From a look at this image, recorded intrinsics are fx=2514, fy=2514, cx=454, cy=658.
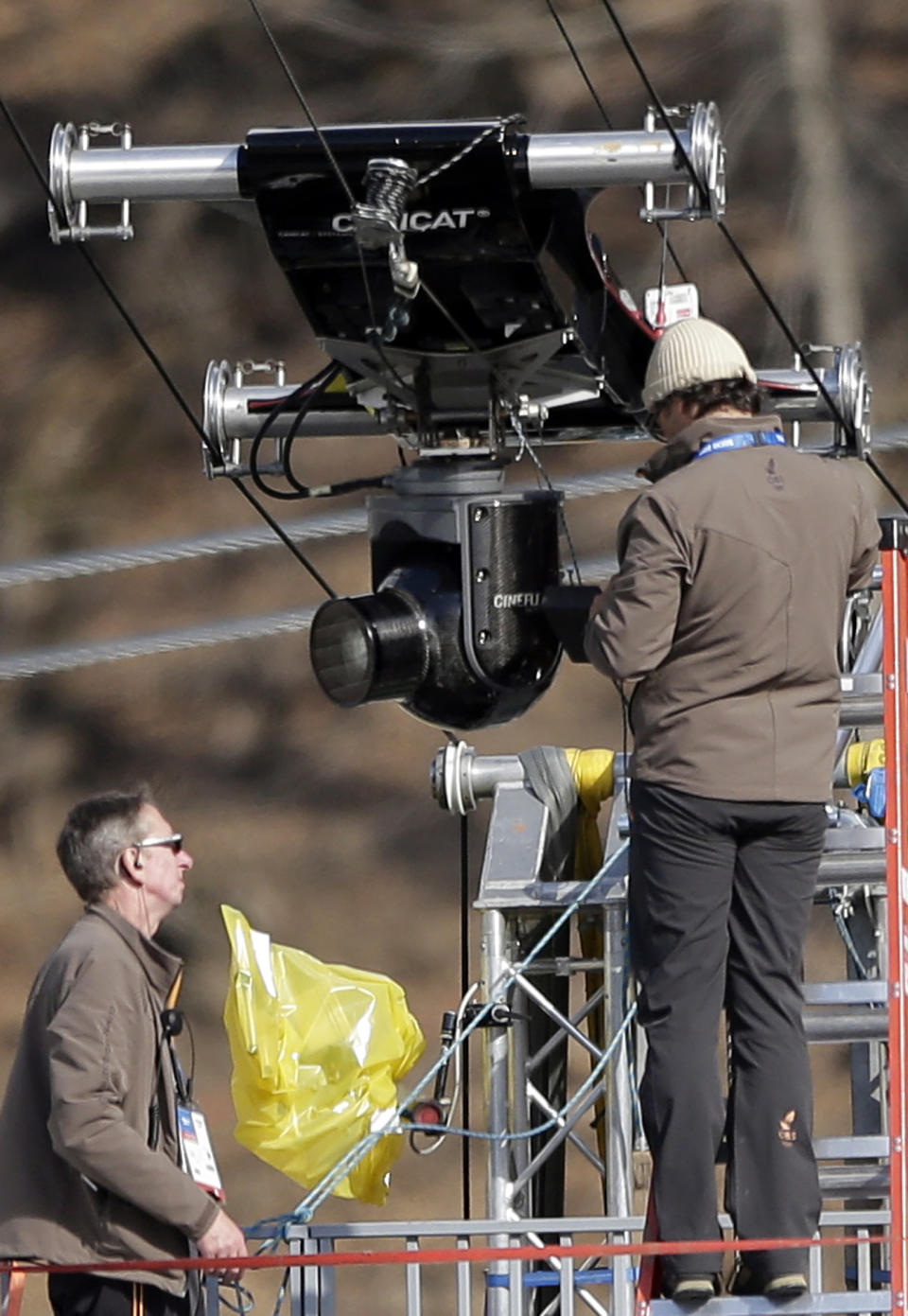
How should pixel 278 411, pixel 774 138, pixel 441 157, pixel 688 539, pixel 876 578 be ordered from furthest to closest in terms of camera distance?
pixel 774 138 < pixel 278 411 < pixel 876 578 < pixel 441 157 < pixel 688 539

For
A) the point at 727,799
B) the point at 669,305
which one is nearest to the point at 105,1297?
the point at 727,799

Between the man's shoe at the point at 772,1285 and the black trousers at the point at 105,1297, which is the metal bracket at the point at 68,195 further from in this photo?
the man's shoe at the point at 772,1285

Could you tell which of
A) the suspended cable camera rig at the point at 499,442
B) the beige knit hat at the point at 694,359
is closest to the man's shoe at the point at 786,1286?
the suspended cable camera rig at the point at 499,442

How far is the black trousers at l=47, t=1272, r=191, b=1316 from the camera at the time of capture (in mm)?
3074

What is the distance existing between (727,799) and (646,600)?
0.26 m

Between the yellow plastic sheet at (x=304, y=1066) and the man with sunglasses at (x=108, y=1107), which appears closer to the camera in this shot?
the man with sunglasses at (x=108, y=1107)

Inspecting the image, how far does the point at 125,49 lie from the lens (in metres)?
9.35

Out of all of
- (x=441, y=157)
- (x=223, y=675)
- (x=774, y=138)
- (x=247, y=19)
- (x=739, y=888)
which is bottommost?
(x=739, y=888)

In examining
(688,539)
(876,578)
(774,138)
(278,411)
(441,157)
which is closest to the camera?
(688,539)

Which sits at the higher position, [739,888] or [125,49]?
[125,49]

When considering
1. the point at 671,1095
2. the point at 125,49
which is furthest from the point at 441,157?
the point at 125,49

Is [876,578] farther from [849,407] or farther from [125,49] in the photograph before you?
[125,49]

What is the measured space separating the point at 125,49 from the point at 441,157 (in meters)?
6.18

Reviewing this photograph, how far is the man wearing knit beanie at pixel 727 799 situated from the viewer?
296 centimetres
